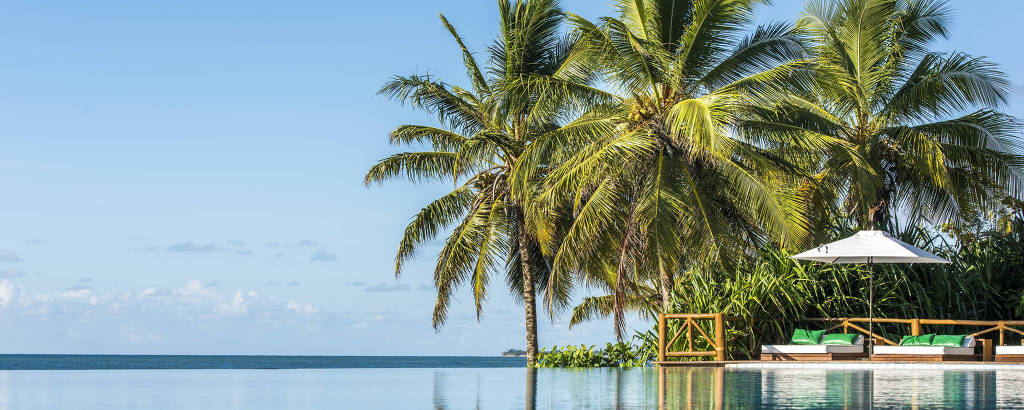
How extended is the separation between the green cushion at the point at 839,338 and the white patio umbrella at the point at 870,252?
29 centimetres

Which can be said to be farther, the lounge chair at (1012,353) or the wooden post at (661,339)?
the wooden post at (661,339)

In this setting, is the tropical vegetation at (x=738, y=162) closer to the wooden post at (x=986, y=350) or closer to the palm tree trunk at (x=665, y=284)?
the palm tree trunk at (x=665, y=284)

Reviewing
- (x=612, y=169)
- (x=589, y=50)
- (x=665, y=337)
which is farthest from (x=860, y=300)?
(x=589, y=50)

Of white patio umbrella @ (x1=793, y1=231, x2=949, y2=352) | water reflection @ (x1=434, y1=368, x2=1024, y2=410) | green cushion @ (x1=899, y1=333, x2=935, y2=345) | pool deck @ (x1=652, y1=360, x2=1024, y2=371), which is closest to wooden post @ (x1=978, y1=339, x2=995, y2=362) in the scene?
pool deck @ (x1=652, y1=360, x2=1024, y2=371)

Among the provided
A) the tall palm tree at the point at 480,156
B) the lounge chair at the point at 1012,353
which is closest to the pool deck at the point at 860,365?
the lounge chair at the point at 1012,353

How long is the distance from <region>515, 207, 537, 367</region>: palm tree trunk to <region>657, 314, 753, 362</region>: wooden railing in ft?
20.8

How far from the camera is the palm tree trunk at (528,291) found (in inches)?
861

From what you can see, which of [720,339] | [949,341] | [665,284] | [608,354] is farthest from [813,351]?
[608,354]

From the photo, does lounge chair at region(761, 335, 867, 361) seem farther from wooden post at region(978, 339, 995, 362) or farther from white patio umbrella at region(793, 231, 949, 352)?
wooden post at region(978, 339, 995, 362)

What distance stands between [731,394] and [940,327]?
33.6 ft

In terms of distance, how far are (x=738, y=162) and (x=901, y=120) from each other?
15.4ft

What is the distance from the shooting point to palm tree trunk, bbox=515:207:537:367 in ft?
71.7

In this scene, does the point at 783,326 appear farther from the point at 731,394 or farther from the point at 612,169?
the point at 731,394

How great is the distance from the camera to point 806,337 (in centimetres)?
1502
